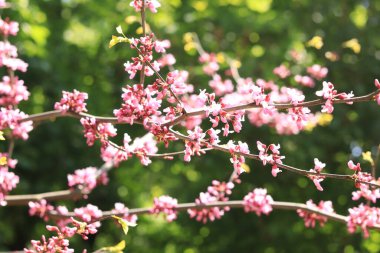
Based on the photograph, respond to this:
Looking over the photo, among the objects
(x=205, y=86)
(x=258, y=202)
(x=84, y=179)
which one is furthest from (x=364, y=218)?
(x=205, y=86)

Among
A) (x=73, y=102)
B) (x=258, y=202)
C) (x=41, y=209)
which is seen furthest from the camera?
(x=41, y=209)

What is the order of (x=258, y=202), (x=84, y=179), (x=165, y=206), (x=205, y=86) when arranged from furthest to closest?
1. (x=205, y=86)
2. (x=84, y=179)
3. (x=165, y=206)
4. (x=258, y=202)

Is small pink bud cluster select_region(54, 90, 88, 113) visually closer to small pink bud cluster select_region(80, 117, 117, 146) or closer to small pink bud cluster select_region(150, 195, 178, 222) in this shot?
small pink bud cluster select_region(80, 117, 117, 146)

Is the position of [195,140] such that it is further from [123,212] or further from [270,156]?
[123,212]

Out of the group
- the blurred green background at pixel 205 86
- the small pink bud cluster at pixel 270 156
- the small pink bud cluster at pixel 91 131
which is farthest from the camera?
the blurred green background at pixel 205 86

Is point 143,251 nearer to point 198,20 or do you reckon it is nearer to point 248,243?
point 248,243

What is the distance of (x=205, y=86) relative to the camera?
7.89 metres

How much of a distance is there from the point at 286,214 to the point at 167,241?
238cm

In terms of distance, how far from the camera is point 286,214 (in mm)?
8414

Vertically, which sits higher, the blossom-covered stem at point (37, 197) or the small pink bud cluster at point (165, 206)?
the blossom-covered stem at point (37, 197)

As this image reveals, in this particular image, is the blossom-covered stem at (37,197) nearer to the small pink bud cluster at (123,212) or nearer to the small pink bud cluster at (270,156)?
the small pink bud cluster at (123,212)

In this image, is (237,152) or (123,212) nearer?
(237,152)

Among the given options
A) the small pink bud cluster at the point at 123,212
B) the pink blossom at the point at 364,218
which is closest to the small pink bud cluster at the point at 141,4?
the small pink bud cluster at the point at 123,212

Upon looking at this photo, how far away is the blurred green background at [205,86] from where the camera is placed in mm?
8031
